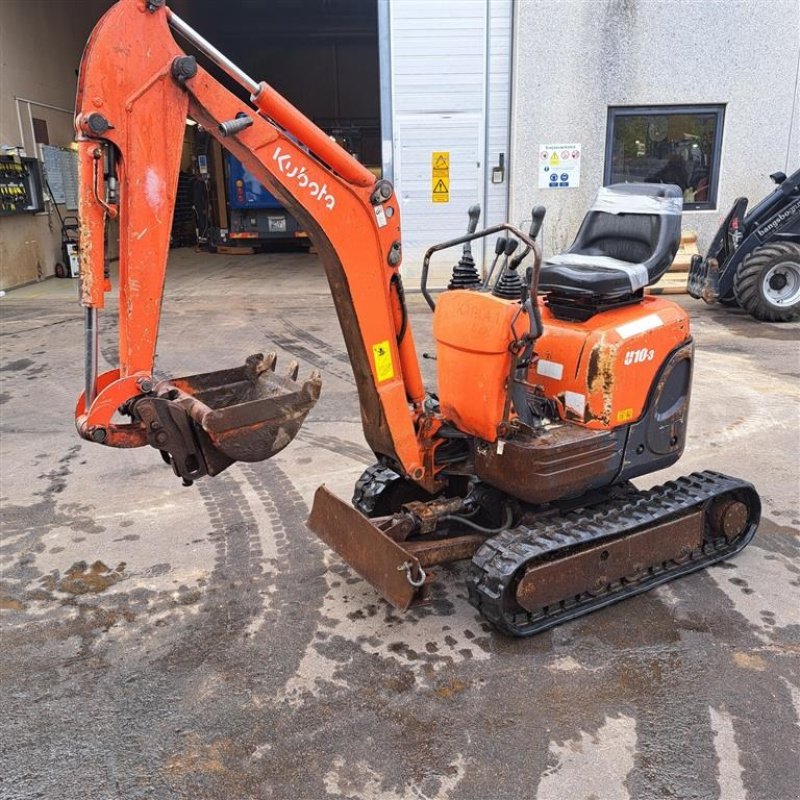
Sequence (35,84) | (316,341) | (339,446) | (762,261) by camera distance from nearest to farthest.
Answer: (339,446) < (316,341) < (762,261) < (35,84)

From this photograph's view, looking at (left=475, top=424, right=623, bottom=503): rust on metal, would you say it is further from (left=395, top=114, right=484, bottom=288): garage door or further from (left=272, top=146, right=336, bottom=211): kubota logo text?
(left=395, top=114, right=484, bottom=288): garage door

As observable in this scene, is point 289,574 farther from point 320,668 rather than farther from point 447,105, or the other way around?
point 447,105

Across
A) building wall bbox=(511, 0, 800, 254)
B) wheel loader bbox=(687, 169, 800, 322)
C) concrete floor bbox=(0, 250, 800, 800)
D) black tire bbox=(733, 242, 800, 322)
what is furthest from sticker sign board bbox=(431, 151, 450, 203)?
concrete floor bbox=(0, 250, 800, 800)

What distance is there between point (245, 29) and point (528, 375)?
2196 cm

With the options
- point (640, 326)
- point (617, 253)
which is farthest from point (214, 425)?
point (617, 253)

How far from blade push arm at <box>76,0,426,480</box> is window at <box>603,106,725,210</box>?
32.4 feet

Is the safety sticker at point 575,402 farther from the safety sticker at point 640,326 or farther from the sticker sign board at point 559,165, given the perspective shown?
the sticker sign board at point 559,165

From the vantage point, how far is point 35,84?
14.6 m

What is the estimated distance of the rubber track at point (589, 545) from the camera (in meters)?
3.29

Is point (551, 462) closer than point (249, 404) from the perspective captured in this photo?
No

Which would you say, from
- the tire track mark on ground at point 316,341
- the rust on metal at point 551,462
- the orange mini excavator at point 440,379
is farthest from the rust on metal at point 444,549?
the tire track mark on ground at point 316,341

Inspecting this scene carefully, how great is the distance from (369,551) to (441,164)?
9.70 meters

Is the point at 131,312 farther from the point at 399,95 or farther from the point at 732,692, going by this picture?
the point at 399,95

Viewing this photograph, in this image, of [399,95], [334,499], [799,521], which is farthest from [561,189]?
[334,499]
